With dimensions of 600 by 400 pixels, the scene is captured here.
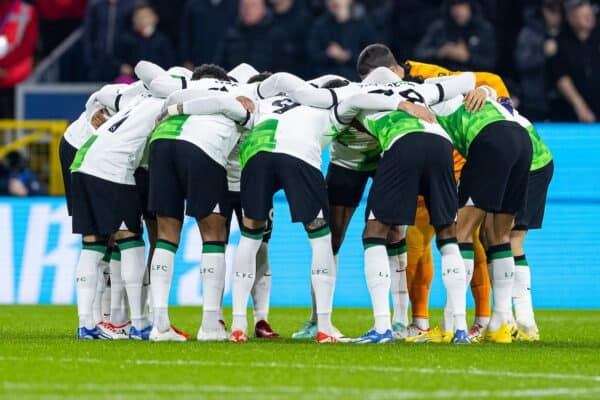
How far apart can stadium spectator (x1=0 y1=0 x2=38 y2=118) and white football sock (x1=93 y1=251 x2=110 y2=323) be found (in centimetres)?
1069

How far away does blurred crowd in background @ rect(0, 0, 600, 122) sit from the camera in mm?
20328

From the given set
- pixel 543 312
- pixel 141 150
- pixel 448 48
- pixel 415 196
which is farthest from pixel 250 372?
pixel 448 48

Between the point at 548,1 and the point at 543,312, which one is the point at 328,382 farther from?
the point at 548,1

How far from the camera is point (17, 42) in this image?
23.3 meters

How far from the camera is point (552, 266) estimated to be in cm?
1791

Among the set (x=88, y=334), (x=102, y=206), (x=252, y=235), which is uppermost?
(x=102, y=206)

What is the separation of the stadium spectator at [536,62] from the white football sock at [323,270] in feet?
30.2

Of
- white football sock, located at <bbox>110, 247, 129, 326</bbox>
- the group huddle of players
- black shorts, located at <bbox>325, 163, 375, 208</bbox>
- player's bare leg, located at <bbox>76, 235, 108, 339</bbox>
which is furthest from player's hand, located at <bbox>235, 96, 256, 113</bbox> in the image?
white football sock, located at <bbox>110, 247, 129, 326</bbox>

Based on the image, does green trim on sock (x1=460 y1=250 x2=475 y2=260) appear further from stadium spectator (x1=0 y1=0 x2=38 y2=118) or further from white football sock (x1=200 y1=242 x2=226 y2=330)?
stadium spectator (x1=0 y1=0 x2=38 y2=118)

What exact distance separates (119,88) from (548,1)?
927 cm

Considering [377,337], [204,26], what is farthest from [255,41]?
[377,337]

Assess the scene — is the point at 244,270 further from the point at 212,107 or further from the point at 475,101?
the point at 475,101

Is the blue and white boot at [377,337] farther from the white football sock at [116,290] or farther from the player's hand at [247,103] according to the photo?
the white football sock at [116,290]

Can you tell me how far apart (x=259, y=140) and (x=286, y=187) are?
1.48 ft
